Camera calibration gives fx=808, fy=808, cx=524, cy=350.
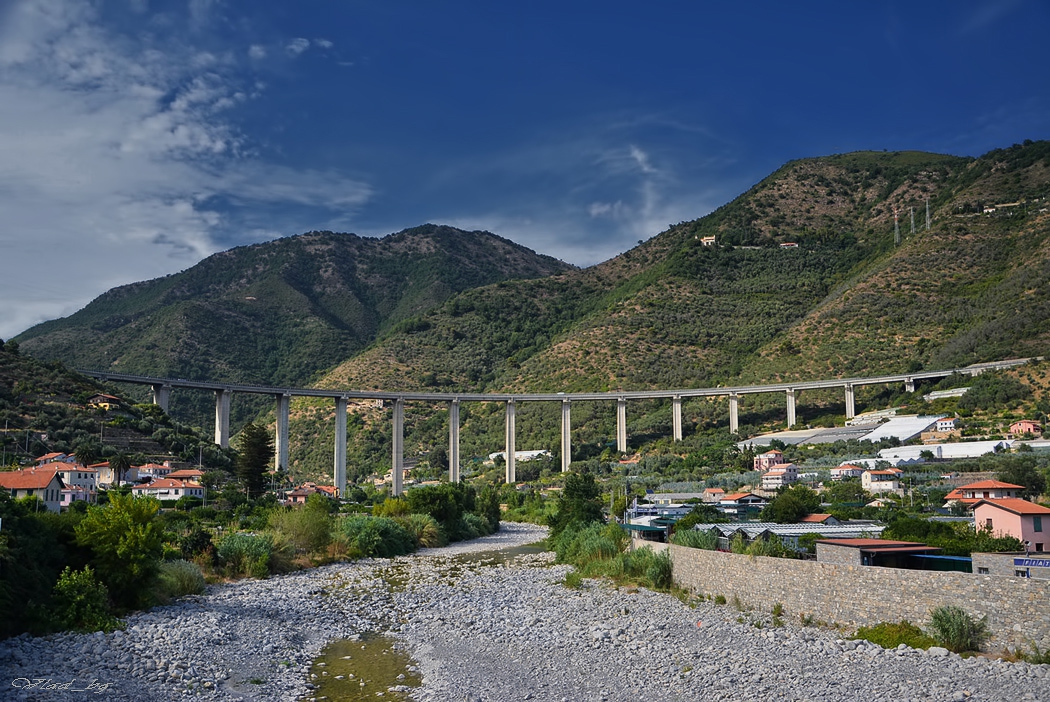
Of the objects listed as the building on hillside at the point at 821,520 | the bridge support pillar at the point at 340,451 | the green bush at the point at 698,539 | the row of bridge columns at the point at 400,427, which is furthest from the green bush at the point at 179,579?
the bridge support pillar at the point at 340,451

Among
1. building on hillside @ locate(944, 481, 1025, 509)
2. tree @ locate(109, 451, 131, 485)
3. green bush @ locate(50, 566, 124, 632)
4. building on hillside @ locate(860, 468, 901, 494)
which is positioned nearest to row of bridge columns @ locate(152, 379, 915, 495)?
tree @ locate(109, 451, 131, 485)

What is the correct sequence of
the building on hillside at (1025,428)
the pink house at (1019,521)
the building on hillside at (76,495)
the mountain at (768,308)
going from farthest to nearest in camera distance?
the mountain at (768,308) < the building on hillside at (1025,428) < the building on hillside at (76,495) < the pink house at (1019,521)

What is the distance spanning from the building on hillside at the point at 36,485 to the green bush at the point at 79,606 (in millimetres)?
16513

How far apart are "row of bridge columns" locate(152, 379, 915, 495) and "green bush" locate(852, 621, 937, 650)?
59.9 meters

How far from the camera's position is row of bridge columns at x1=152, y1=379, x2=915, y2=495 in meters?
75.8

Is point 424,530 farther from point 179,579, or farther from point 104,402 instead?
point 104,402

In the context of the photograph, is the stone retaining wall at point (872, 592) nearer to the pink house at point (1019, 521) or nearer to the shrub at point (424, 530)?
the pink house at point (1019, 521)

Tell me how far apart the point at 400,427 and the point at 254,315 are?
75311mm

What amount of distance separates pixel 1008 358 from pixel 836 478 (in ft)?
108

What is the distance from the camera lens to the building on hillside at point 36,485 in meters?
34.8

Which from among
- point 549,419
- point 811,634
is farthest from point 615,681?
point 549,419

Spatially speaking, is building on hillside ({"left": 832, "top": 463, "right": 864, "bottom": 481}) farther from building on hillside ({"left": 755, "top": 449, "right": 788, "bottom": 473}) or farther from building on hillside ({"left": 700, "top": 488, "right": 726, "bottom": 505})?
building on hillside ({"left": 700, "top": 488, "right": 726, "bottom": 505})

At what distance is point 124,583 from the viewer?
22094 millimetres

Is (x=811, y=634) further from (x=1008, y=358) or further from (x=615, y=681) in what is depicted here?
(x=1008, y=358)
